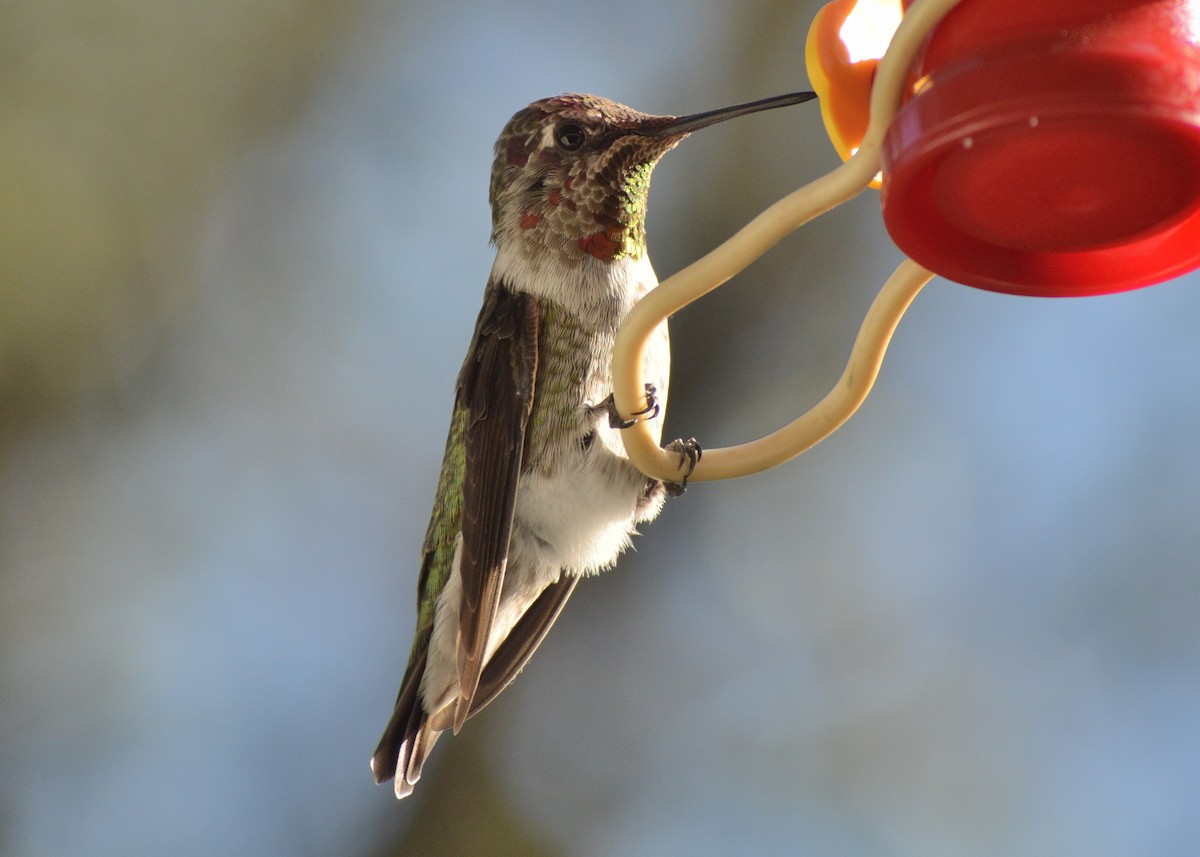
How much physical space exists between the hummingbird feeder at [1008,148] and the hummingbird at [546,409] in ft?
3.25

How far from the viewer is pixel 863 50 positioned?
195 centimetres

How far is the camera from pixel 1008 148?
159 cm

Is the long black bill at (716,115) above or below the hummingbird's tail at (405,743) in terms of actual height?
above

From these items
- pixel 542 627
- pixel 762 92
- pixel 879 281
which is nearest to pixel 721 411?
pixel 879 281

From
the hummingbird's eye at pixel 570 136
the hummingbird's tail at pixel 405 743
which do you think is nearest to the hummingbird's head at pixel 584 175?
the hummingbird's eye at pixel 570 136

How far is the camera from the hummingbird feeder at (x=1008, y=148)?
1.44 metres

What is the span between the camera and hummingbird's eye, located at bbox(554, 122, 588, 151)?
3.27m

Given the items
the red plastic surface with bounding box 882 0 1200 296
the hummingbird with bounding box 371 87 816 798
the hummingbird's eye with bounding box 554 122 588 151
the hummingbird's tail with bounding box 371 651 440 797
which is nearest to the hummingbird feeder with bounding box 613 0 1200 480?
the red plastic surface with bounding box 882 0 1200 296

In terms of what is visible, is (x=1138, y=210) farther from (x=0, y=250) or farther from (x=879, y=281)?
(x=0, y=250)

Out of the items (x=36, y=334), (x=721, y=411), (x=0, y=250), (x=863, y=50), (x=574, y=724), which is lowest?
(x=574, y=724)

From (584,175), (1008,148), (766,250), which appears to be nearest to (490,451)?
(584,175)

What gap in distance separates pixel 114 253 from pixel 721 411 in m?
2.63

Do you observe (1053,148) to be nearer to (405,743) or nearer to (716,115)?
(716,115)

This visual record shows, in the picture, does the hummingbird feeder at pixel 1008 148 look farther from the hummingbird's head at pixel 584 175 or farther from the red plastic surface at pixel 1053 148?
the hummingbird's head at pixel 584 175
